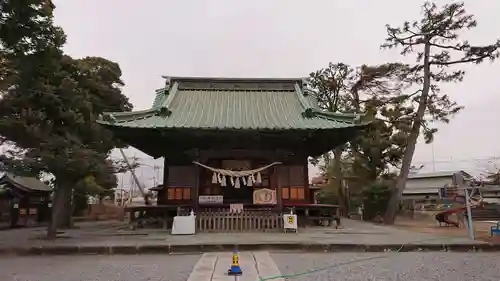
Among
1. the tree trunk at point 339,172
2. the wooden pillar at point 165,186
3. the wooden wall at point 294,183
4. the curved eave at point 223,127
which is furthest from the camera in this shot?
the tree trunk at point 339,172

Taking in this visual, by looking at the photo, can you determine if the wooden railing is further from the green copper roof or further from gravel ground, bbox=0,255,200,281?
gravel ground, bbox=0,255,200,281

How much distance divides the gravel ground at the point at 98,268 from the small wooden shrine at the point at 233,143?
5369 millimetres

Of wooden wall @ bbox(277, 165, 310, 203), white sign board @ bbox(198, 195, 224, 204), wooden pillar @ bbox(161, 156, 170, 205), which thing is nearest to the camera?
white sign board @ bbox(198, 195, 224, 204)

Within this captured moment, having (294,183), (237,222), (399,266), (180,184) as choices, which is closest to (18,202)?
(180,184)

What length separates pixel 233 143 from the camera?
14469 mm

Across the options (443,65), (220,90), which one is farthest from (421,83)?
(220,90)

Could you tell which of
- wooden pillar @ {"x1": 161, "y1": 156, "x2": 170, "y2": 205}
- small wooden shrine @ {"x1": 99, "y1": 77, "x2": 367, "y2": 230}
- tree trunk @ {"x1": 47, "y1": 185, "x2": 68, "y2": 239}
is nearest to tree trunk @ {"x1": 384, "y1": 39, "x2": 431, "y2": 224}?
small wooden shrine @ {"x1": 99, "y1": 77, "x2": 367, "y2": 230}

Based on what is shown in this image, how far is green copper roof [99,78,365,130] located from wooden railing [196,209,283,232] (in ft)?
10.6

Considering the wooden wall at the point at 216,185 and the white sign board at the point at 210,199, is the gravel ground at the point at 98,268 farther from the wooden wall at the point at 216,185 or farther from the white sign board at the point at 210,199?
the wooden wall at the point at 216,185

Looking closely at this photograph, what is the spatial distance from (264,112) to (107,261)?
975 centimetres

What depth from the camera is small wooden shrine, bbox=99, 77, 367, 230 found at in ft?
44.7

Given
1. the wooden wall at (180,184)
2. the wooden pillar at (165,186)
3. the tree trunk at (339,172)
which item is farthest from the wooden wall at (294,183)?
the tree trunk at (339,172)

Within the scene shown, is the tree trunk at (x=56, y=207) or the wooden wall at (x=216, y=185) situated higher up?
the wooden wall at (x=216, y=185)

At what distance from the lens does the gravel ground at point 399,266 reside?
641 centimetres
